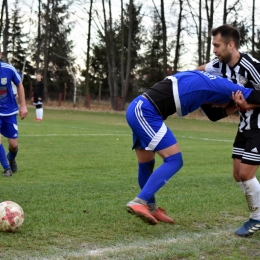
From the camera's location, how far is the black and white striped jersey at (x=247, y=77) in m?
5.14

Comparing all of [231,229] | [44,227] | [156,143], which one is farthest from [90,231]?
[231,229]

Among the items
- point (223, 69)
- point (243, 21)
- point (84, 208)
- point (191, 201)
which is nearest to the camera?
point (223, 69)

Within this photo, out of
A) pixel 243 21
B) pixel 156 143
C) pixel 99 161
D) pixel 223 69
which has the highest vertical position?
pixel 243 21

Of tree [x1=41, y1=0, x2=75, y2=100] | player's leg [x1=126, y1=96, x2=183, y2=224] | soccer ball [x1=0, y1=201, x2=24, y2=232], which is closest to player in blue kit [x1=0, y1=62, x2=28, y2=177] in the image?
soccer ball [x1=0, y1=201, x2=24, y2=232]

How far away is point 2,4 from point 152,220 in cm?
4644

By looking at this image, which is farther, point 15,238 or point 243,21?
point 243,21

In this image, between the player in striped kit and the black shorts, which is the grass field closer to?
the player in striped kit

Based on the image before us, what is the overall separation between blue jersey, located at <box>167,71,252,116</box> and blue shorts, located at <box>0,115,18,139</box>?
4641 millimetres

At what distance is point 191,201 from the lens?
6664 mm

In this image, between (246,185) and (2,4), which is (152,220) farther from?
(2,4)

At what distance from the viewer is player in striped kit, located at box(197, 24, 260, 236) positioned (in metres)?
5.10

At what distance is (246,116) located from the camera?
17.0 feet

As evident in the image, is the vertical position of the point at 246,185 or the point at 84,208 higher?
the point at 246,185

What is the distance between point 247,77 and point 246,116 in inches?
15.0
